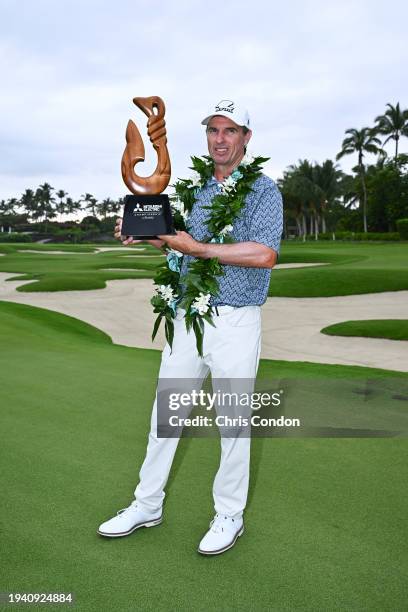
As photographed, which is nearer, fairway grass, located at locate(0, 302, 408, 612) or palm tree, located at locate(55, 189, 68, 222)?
fairway grass, located at locate(0, 302, 408, 612)

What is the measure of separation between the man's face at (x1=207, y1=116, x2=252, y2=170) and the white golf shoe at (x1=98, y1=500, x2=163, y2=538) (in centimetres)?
209

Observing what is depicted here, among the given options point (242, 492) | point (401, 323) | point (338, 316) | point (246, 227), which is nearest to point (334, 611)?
point (242, 492)

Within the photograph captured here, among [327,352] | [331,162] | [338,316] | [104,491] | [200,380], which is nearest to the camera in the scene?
[200,380]

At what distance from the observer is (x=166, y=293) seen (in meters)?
3.81

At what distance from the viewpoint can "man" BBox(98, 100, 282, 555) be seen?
340 cm

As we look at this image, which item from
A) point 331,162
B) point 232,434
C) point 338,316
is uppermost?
point 331,162

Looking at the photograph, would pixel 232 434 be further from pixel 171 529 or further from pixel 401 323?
pixel 401 323

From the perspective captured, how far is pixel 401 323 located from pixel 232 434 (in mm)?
11747

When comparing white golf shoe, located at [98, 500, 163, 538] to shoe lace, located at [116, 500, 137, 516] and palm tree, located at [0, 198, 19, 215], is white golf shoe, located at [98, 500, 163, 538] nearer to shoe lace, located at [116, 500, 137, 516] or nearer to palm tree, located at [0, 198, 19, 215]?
shoe lace, located at [116, 500, 137, 516]

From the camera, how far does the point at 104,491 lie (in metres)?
4.05

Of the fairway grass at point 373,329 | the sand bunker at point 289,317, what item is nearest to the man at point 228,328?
the sand bunker at point 289,317

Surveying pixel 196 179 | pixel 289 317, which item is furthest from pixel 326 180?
pixel 196 179

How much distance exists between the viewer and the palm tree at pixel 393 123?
76.6 m

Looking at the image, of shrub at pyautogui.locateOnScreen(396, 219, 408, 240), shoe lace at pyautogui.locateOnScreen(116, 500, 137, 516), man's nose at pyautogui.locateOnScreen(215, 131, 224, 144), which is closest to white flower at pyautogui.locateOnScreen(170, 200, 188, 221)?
man's nose at pyautogui.locateOnScreen(215, 131, 224, 144)
